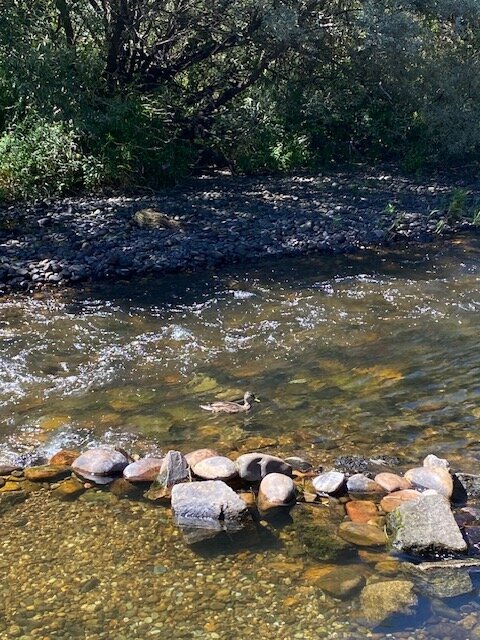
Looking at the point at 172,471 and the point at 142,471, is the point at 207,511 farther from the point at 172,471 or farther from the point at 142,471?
the point at 142,471

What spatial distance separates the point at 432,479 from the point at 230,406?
1932 millimetres

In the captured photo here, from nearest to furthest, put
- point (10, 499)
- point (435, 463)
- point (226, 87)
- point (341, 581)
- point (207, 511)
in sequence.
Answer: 1. point (341, 581)
2. point (207, 511)
3. point (10, 499)
4. point (435, 463)
5. point (226, 87)

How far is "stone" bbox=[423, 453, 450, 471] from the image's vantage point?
4.79 metres

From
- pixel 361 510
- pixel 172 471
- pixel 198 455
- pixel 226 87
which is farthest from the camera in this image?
pixel 226 87

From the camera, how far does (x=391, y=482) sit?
469cm

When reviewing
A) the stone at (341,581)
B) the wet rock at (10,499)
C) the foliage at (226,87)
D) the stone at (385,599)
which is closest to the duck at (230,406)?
the wet rock at (10,499)

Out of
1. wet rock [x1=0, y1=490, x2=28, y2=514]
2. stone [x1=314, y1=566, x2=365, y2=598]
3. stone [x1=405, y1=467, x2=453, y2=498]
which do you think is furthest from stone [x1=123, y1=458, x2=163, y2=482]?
stone [x1=405, y1=467, x2=453, y2=498]

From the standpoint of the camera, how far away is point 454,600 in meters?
3.56

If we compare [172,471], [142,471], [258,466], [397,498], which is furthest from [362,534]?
[142,471]

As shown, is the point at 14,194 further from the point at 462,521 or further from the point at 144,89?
the point at 462,521

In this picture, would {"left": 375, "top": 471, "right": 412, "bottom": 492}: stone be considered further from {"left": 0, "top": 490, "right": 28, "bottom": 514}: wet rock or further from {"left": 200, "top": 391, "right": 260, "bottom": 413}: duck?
{"left": 0, "top": 490, "right": 28, "bottom": 514}: wet rock

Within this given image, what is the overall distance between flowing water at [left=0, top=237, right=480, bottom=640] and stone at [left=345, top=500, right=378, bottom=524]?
0.41 meters

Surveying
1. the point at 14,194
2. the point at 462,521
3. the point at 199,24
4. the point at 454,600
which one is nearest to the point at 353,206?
the point at 199,24

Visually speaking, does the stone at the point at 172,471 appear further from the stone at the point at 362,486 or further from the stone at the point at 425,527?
the stone at the point at 425,527
